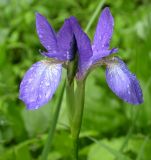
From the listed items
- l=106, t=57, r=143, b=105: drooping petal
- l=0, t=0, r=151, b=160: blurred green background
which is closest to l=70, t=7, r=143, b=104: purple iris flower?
l=106, t=57, r=143, b=105: drooping petal

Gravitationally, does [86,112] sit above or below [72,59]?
below

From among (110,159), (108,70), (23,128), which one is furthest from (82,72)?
(23,128)

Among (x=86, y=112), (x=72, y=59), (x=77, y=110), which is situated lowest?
(x=86, y=112)

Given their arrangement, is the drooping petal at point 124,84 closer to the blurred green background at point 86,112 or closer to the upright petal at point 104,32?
the upright petal at point 104,32

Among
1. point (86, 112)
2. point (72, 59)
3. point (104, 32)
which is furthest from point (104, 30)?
point (86, 112)

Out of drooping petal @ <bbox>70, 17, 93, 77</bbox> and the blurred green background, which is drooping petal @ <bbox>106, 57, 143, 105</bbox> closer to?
drooping petal @ <bbox>70, 17, 93, 77</bbox>

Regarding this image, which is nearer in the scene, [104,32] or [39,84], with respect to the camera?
[39,84]

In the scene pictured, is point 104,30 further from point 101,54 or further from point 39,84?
point 39,84

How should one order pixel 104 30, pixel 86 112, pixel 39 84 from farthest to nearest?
pixel 86 112 → pixel 104 30 → pixel 39 84
